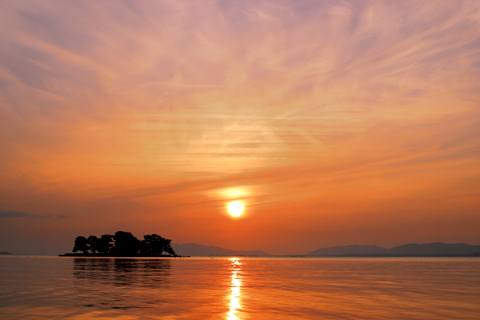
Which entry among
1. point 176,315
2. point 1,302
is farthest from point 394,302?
point 1,302

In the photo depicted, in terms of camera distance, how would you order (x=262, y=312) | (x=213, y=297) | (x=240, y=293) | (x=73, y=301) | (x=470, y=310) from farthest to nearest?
(x=240, y=293) → (x=213, y=297) → (x=73, y=301) → (x=470, y=310) → (x=262, y=312)

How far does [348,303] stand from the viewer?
112 ft

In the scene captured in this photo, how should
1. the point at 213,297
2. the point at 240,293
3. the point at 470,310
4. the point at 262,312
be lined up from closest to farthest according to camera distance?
the point at 262,312
the point at 470,310
the point at 213,297
the point at 240,293

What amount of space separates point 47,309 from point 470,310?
34340 millimetres

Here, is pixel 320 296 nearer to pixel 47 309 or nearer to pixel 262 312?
pixel 262 312

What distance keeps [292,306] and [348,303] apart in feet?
18.8

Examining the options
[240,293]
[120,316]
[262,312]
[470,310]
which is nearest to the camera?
[120,316]

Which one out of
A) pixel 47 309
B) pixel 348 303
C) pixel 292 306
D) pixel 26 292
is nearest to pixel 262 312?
pixel 292 306

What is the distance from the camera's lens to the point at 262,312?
29062 millimetres

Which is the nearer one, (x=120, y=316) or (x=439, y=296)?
(x=120, y=316)

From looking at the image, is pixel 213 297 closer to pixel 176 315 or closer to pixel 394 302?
pixel 176 315

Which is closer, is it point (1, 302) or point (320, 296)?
point (1, 302)

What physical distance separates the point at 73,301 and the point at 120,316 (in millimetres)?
9446

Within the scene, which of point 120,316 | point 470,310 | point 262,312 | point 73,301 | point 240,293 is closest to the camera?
point 120,316
